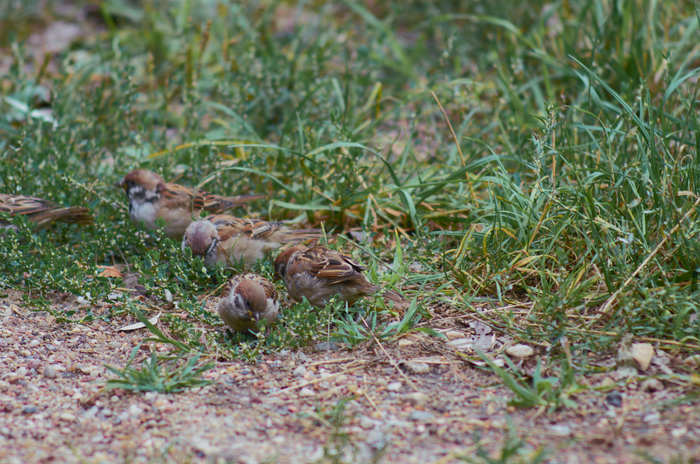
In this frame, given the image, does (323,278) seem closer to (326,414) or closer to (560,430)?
(326,414)

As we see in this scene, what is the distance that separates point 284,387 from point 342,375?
30 centimetres

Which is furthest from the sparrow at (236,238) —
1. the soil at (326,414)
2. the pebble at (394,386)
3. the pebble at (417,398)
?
the pebble at (417,398)

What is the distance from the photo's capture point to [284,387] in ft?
11.8

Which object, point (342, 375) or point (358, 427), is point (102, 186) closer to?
point (342, 375)

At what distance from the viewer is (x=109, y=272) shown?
4875 millimetres

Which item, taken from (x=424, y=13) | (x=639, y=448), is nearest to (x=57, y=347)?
(x=639, y=448)

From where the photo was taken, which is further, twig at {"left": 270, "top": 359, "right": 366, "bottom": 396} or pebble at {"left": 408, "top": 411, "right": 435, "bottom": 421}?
twig at {"left": 270, "top": 359, "right": 366, "bottom": 396}

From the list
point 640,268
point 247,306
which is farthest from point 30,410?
point 640,268

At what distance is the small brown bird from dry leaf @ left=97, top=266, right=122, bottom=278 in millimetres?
1221

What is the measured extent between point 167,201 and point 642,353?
11.2 feet

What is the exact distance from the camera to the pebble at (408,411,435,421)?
3.22m

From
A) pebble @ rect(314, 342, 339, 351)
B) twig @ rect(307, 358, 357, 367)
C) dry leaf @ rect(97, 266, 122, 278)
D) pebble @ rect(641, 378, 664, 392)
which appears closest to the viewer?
pebble @ rect(641, 378, 664, 392)

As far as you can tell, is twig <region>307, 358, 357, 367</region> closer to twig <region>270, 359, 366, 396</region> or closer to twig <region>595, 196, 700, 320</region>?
twig <region>270, 359, 366, 396</region>

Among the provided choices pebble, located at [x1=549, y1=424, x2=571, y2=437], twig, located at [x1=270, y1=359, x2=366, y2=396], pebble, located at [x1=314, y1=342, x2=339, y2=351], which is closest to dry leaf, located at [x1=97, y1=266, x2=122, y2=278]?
pebble, located at [x1=314, y1=342, x2=339, y2=351]
